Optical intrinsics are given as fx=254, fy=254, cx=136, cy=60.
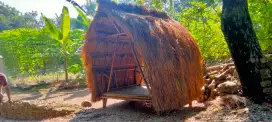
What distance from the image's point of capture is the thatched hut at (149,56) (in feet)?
17.8

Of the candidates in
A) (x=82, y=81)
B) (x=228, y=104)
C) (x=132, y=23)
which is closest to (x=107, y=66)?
(x=132, y=23)

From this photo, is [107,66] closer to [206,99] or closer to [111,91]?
[111,91]

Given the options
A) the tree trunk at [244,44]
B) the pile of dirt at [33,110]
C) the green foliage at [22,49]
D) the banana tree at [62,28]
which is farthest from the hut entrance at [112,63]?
the green foliage at [22,49]

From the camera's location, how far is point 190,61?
19.9 feet

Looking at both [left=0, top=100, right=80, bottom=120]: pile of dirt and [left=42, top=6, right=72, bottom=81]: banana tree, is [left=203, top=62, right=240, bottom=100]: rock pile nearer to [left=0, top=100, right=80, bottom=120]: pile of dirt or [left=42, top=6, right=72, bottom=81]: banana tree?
[left=0, top=100, right=80, bottom=120]: pile of dirt

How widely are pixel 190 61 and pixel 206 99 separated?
4.73ft

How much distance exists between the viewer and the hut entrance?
7.09 metres

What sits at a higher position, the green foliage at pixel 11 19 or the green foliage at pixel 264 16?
the green foliage at pixel 11 19

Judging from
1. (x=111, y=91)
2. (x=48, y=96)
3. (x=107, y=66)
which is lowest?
(x=48, y=96)

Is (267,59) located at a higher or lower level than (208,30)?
lower

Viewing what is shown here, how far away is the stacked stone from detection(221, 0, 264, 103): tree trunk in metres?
0.10

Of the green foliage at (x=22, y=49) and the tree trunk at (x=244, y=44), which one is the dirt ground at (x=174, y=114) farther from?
the green foliage at (x=22, y=49)

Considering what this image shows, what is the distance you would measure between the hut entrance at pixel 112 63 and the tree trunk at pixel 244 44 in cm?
263

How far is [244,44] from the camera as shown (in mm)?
4953
